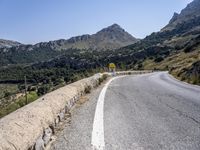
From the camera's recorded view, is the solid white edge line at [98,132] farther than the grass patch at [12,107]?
No

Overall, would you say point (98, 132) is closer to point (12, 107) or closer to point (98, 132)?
point (98, 132)

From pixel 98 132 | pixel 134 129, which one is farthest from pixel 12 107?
pixel 134 129

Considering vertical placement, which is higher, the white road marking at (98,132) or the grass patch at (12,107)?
the white road marking at (98,132)

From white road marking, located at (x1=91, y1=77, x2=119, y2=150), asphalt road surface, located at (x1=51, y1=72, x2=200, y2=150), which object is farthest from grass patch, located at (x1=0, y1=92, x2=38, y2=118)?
white road marking, located at (x1=91, y1=77, x2=119, y2=150)

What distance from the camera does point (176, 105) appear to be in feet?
37.5

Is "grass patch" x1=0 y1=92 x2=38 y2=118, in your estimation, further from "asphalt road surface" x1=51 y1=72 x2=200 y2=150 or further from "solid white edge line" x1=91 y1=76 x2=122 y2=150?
"solid white edge line" x1=91 y1=76 x2=122 y2=150

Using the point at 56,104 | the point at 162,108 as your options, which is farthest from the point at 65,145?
the point at 162,108

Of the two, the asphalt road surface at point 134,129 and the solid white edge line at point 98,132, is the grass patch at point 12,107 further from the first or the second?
the solid white edge line at point 98,132

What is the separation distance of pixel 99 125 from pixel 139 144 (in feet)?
6.99

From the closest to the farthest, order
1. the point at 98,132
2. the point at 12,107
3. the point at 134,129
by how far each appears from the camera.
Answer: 1. the point at 98,132
2. the point at 134,129
3. the point at 12,107

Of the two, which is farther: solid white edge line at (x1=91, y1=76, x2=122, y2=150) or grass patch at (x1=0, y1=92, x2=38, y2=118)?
grass patch at (x1=0, y1=92, x2=38, y2=118)

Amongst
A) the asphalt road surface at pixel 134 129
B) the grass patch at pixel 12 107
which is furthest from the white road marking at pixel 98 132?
the grass patch at pixel 12 107

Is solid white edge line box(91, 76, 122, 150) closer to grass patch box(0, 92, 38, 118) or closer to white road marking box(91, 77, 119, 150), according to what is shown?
white road marking box(91, 77, 119, 150)

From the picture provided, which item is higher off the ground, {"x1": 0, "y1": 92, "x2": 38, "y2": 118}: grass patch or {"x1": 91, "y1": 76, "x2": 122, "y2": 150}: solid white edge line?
{"x1": 91, "y1": 76, "x2": 122, "y2": 150}: solid white edge line
